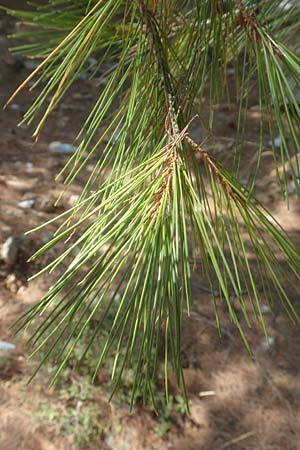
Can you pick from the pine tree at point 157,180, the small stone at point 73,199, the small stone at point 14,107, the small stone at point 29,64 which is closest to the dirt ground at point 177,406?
the small stone at point 73,199

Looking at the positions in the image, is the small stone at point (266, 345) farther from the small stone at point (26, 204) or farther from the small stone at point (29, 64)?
the small stone at point (29, 64)

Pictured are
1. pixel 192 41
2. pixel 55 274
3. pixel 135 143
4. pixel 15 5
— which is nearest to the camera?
pixel 135 143

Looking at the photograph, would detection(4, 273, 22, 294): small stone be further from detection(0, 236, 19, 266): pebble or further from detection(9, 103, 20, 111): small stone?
detection(9, 103, 20, 111): small stone

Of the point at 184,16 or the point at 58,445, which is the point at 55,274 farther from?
the point at 184,16

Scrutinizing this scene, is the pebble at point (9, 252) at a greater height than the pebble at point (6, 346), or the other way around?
the pebble at point (9, 252)

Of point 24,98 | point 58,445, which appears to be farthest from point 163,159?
point 24,98
